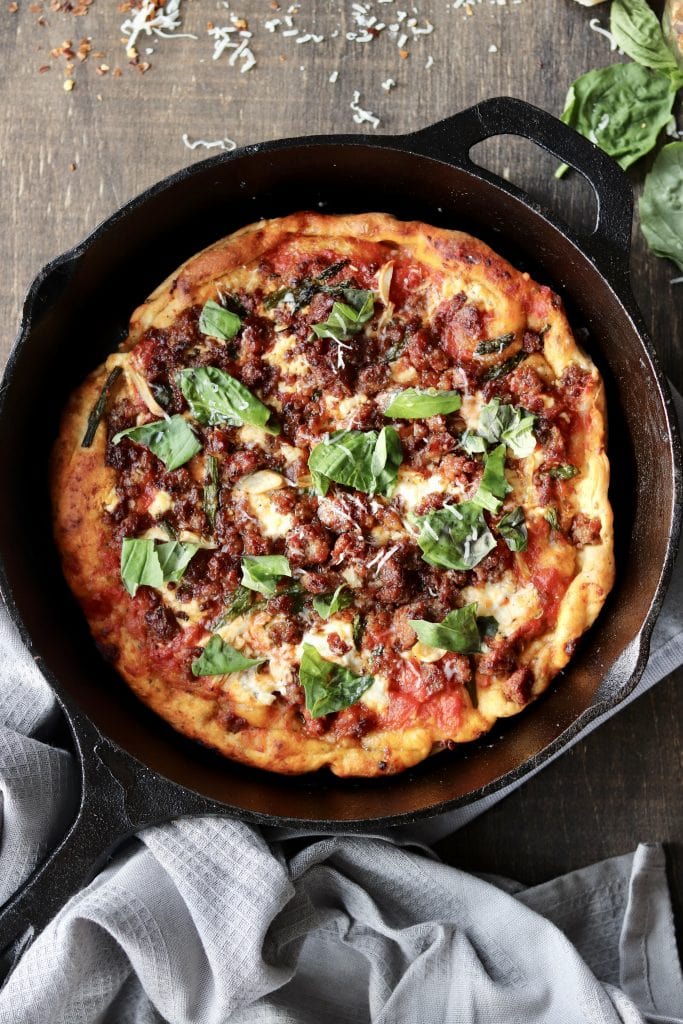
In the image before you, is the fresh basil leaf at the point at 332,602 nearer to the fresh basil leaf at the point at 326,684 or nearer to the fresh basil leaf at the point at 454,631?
the fresh basil leaf at the point at 326,684

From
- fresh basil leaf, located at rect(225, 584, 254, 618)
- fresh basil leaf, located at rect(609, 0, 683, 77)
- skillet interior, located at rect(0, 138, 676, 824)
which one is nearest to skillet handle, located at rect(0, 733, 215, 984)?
skillet interior, located at rect(0, 138, 676, 824)

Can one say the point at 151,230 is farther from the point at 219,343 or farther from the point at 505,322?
the point at 505,322

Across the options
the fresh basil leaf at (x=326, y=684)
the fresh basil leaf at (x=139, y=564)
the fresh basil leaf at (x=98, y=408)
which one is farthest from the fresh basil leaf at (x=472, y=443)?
the fresh basil leaf at (x=98, y=408)

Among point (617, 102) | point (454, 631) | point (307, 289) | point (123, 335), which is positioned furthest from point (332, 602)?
point (617, 102)

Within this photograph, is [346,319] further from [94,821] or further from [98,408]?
[94,821]

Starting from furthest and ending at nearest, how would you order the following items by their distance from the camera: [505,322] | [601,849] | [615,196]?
[601,849], [505,322], [615,196]

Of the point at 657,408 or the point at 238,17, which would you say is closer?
the point at 657,408

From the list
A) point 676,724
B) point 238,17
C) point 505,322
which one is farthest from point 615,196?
point 676,724
